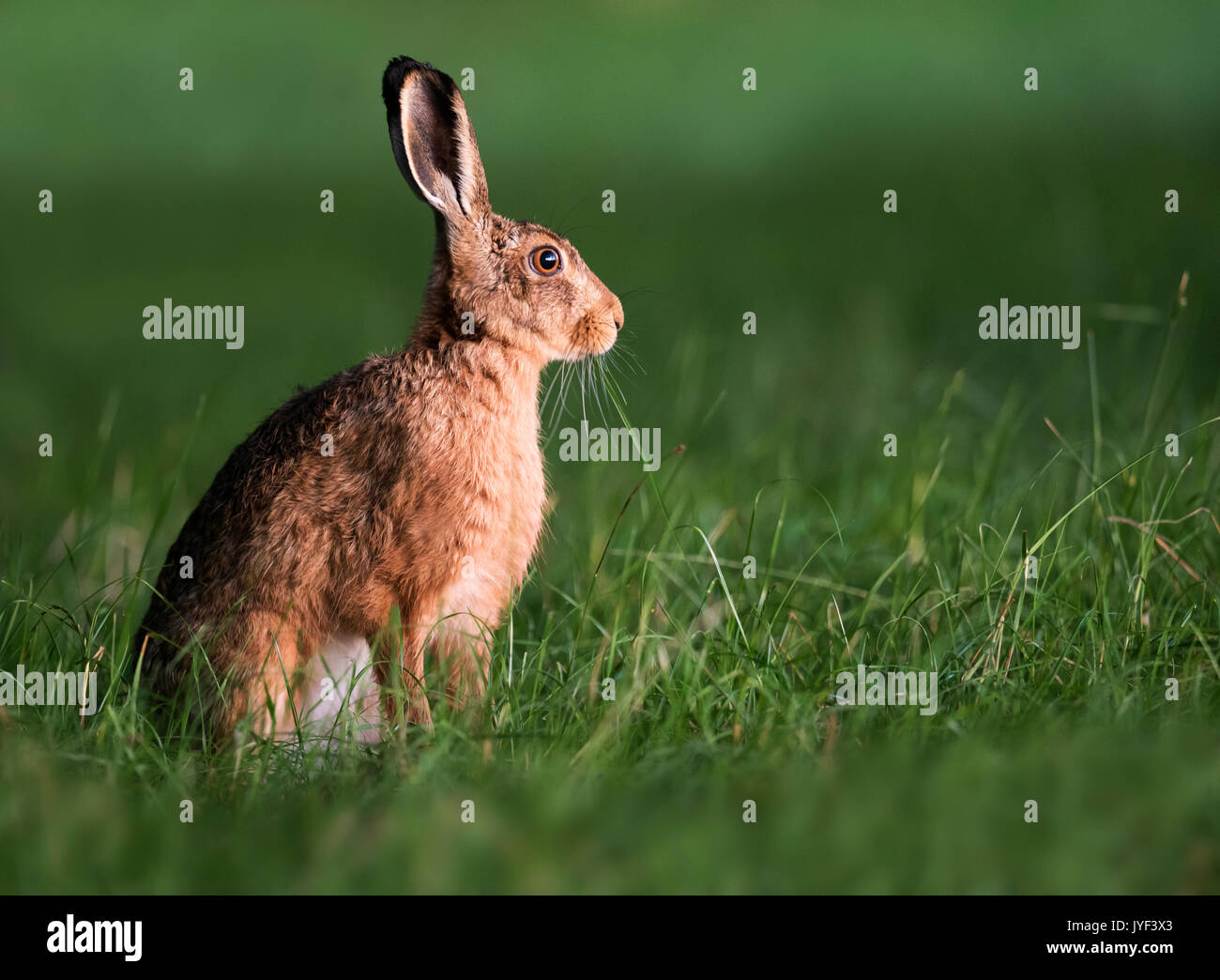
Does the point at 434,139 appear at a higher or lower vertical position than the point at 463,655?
higher

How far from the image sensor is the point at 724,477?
7492 millimetres

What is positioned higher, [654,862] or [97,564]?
[97,564]

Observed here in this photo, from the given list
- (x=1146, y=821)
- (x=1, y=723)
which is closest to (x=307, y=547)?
(x=1, y=723)

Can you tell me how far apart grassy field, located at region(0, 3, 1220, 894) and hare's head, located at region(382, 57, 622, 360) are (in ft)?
2.00

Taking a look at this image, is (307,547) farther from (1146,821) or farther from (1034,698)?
(1146,821)

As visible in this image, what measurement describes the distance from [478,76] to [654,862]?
12.7 m

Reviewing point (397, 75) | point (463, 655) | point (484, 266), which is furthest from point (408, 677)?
point (397, 75)

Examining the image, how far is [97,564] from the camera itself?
6977 mm

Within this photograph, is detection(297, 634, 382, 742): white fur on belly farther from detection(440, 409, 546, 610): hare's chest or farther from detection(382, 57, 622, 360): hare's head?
detection(382, 57, 622, 360): hare's head

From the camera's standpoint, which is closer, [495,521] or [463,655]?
[463,655]

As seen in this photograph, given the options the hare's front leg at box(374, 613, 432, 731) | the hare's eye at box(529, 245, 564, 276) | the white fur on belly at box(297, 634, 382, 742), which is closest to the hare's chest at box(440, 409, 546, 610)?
the hare's front leg at box(374, 613, 432, 731)

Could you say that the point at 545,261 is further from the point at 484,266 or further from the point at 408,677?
the point at 408,677

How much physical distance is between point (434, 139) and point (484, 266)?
52cm

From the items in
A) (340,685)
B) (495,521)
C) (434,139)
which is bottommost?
(340,685)
